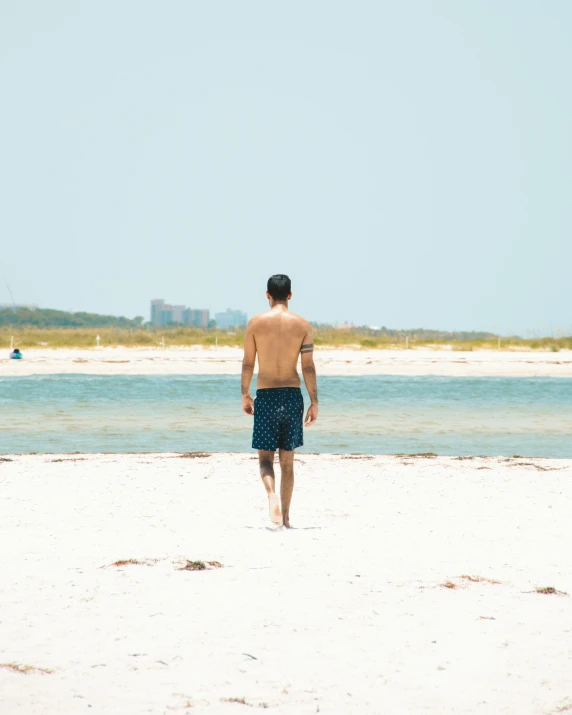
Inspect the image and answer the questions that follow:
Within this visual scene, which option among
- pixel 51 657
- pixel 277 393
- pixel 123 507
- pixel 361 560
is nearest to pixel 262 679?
pixel 51 657

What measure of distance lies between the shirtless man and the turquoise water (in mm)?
7215

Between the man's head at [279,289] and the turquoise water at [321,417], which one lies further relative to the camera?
the turquoise water at [321,417]

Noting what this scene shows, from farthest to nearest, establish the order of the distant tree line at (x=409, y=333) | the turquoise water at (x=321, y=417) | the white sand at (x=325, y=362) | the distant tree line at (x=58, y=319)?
the distant tree line at (x=58, y=319), the distant tree line at (x=409, y=333), the white sand at (x=325, y=362), the turquoise water at (x=321, y=417)

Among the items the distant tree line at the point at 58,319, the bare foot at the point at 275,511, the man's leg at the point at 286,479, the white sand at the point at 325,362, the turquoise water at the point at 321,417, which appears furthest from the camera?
the distant tree line at the point at 58,319

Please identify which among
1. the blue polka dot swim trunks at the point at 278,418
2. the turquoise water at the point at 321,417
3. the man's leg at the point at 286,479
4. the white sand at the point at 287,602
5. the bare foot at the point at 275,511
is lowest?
the turquoise water at the point at 321,417

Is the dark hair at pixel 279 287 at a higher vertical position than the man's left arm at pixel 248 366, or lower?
higher

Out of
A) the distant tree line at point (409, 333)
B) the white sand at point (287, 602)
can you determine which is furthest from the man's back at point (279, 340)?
the distant tree line at point (409, 333)

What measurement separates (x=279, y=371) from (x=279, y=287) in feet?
2.04

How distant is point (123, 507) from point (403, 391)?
849 inches

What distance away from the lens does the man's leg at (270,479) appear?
734 centimetres

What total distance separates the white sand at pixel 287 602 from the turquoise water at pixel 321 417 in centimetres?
558

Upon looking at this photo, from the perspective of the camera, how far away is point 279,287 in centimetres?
712

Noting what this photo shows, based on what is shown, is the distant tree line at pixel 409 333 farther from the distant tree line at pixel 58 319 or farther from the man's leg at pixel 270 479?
the man's leg at pixel 270 479

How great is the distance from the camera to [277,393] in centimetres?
707
